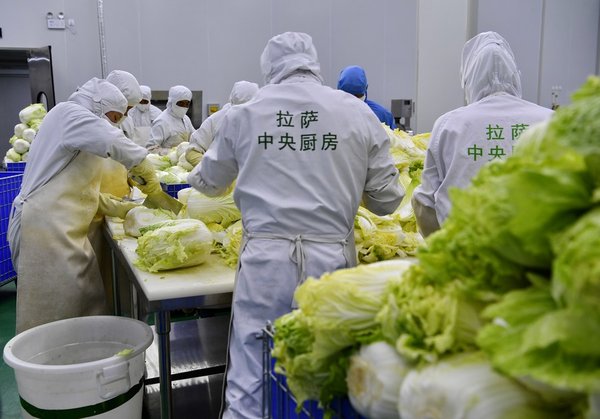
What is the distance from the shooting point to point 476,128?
2.28m

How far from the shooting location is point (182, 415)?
2922 millimetres

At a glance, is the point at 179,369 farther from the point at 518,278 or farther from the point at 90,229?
the point at 518,278

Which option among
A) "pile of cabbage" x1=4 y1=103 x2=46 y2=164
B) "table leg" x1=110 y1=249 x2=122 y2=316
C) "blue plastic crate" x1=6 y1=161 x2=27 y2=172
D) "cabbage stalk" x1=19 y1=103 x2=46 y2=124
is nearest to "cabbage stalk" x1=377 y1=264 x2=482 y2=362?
"table leg" x1=110 y1=249 x2=122 y2=316

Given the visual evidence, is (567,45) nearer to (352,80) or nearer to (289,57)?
(352,80)

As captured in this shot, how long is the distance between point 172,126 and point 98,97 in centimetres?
390

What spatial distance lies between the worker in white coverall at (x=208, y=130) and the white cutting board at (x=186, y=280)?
1.08 metres

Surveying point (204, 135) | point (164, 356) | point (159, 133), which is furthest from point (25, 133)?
point (164, 356)

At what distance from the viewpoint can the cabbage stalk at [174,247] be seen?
87.2 inches

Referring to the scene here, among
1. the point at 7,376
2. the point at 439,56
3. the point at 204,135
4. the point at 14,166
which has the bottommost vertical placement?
the point at 7,376

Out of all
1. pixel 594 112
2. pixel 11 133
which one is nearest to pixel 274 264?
pixel 594 112

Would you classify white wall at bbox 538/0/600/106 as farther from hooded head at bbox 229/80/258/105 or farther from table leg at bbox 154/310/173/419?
table leg at bbox 154/310/173/419

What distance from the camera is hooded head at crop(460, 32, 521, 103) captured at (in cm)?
Answer: 241

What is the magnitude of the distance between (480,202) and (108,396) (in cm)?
184

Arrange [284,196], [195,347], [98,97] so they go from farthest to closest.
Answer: [195,347]
[98,97]
[284,196]
